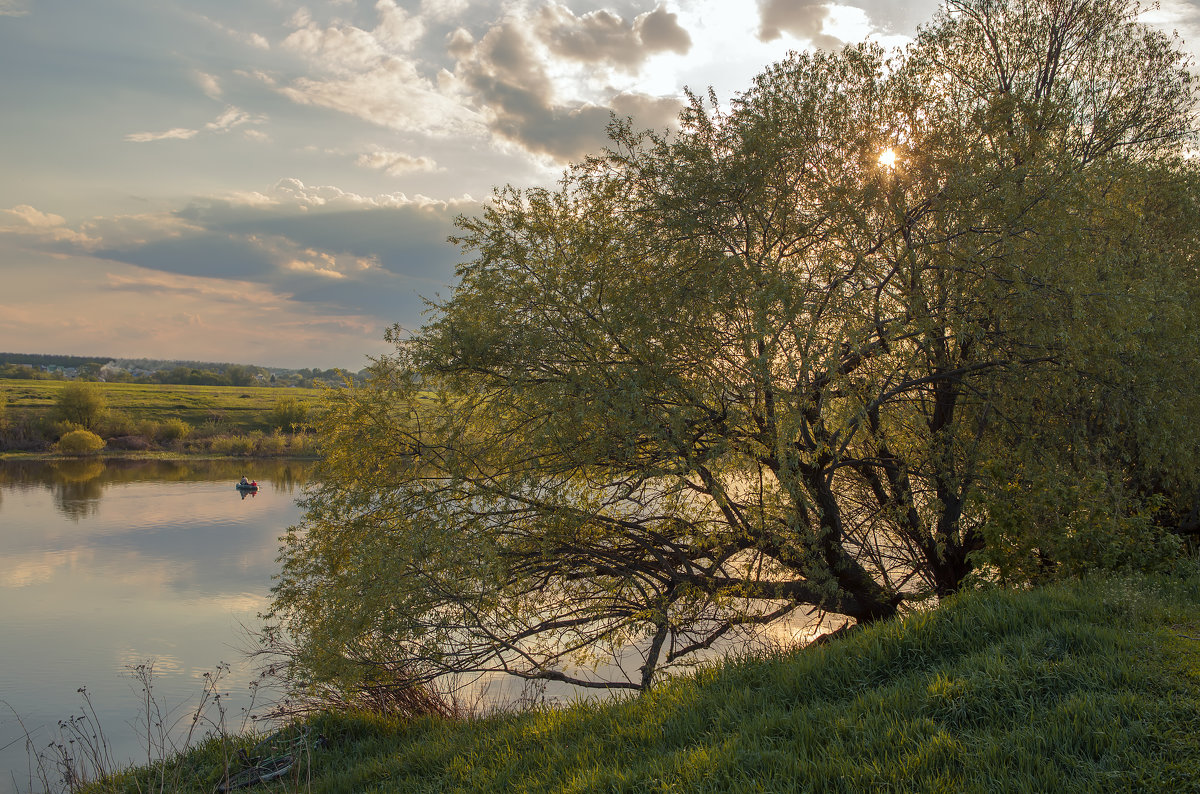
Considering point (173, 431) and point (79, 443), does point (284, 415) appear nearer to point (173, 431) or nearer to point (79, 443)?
point (173, 431)

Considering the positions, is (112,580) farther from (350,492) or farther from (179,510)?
(350,492)

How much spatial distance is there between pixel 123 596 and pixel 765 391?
86.9 feet

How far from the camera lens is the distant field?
262ft

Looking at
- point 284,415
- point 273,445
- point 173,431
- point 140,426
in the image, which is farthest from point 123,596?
point 140,426

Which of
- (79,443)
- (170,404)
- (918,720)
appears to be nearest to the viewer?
(918,720)

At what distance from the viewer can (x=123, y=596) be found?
25125 millimetres

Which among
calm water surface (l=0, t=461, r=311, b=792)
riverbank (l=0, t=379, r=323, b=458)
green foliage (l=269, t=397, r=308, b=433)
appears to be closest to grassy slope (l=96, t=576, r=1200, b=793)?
calm water surface (l=0, t=461, r=311, b=792)

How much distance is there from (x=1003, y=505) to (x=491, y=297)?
710 cm

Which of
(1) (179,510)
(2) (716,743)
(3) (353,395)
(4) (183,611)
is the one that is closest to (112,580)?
(4) (183,611)

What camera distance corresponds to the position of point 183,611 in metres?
23.2

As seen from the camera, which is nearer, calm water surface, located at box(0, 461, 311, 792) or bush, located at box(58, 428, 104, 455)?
calm water surface, located at box(0, 461, 311, 792)

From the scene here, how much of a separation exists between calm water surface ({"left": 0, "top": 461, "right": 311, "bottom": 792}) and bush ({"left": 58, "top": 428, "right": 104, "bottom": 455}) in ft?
51.1

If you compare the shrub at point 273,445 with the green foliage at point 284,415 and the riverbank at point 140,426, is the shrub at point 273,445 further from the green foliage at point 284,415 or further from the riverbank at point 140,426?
the green foliage at point 284,415

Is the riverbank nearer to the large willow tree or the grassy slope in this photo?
the large willow tree
